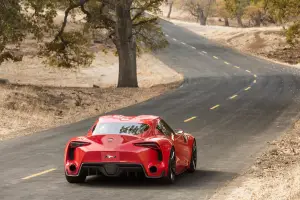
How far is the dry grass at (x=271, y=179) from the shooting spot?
12.6 meters

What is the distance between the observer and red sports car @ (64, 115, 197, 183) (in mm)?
13445

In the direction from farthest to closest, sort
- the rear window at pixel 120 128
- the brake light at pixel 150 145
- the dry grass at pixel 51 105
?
the dry grass at pixel 51 105 < the rear window at pixel 120 128 < the brake light at pixel 150 145

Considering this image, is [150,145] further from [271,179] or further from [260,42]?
[260,42]

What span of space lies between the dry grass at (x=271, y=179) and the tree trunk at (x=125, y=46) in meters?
26.4

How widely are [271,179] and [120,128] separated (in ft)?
10.2

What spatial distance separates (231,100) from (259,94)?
4.36 metres

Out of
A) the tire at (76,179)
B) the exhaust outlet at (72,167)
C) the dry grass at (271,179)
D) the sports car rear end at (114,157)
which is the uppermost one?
the sports car rear end at (114,157)

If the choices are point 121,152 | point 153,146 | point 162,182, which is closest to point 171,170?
point 162,182

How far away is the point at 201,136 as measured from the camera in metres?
23.4

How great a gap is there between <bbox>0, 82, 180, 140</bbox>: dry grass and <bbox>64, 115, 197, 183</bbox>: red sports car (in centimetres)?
1009

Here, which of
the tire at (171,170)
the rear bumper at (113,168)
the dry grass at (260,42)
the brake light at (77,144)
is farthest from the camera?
the dry grass at (260,42)

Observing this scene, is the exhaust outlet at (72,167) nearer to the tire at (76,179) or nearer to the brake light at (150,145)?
the tire at (76,179)

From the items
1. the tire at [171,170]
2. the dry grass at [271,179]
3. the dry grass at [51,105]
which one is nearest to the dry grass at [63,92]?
the dry grass at [51,105]

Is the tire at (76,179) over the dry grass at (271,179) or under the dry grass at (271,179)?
over
